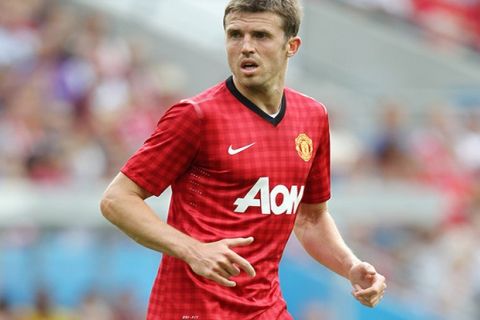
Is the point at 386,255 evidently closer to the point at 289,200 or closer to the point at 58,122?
the point at 58,122

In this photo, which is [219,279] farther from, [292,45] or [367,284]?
[292,45]

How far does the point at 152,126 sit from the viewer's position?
1330 cm

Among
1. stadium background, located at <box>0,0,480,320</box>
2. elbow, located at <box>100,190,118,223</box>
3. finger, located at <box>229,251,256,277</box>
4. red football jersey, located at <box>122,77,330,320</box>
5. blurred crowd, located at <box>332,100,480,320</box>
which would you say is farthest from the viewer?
blurred crowd, located at <box>332,100,480,320</box>

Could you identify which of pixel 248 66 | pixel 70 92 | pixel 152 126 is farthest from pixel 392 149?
pixel 248 66

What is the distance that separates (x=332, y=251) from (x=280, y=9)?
1.22 metres

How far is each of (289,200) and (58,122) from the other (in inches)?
278

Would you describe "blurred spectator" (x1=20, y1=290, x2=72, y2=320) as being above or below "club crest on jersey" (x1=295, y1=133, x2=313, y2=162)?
below

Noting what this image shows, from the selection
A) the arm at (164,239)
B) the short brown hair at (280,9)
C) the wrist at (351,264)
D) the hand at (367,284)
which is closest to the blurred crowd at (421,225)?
the wrist at (351,264)

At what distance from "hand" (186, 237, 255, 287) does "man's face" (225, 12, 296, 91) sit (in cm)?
80

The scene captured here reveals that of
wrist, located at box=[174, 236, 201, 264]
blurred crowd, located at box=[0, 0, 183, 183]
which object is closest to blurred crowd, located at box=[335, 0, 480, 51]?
blurred crowd, located at box=[0, 0, 183, 183]

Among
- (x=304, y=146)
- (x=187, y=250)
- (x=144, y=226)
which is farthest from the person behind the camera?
(x=304, y=146)

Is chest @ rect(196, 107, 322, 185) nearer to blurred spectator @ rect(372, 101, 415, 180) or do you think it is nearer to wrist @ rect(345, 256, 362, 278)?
wrist @ rect(345, 256, 362, 278)

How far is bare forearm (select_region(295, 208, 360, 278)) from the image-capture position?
6.12 metres

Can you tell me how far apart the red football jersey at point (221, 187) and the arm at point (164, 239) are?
4.3 inches
